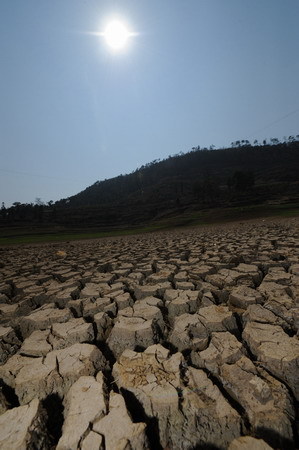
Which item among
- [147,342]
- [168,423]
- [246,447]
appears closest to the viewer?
[246,447]

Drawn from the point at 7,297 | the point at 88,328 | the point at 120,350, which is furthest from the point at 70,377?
the point at 7,297

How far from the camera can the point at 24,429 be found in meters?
1.07

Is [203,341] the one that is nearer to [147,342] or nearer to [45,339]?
[147,342]

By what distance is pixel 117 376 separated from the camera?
145 centimetres

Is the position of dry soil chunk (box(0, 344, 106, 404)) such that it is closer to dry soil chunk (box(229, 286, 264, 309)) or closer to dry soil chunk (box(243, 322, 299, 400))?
dry soil chunk (box(243, 322, 299, 400))

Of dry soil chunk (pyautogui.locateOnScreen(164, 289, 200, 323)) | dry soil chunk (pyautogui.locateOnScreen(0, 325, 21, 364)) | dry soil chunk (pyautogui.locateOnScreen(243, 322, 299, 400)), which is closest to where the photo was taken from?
dry soil chunk (pyautogui.locateOnScreen(243, 322, 299, 400))

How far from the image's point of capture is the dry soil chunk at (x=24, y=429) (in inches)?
40.1

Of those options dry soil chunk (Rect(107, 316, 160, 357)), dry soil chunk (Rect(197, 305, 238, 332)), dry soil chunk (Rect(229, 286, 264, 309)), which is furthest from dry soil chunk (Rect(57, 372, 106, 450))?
dry soil chunk (Rect(229, 286, 264, 309))

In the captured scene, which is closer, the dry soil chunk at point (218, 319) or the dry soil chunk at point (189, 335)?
the dry soil chunk at point (189, 335)

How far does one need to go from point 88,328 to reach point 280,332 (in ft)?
4.91

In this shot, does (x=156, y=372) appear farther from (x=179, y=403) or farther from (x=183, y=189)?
(x=183, y=189)

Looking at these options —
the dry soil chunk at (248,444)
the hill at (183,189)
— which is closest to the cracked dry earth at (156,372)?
the dry soil chunk at (248,444)

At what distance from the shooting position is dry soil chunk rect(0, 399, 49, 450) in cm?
102

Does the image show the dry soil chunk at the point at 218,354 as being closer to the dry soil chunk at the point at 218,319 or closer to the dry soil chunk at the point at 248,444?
the dry soil chunk at the point at 218,319
